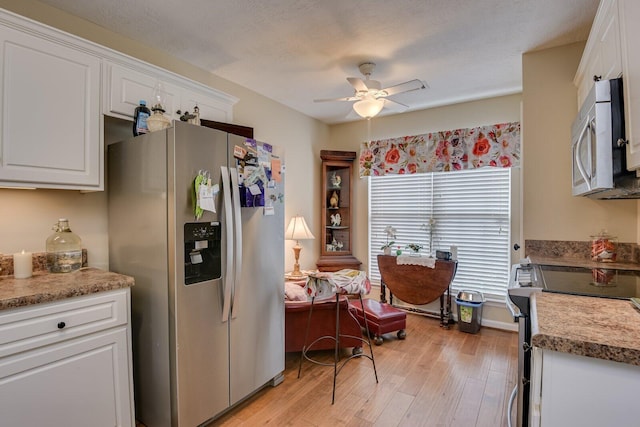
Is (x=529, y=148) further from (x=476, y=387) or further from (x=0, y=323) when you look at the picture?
Answer: (x=0, y=323)

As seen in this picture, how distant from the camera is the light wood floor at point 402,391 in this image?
1.95 meters

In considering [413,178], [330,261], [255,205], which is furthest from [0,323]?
[413,178]

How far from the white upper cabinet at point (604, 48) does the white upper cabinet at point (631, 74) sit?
0.06 m

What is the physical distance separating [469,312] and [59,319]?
3.33 meters

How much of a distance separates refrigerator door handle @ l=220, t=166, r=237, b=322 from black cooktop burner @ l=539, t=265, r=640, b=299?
1556 millimetres

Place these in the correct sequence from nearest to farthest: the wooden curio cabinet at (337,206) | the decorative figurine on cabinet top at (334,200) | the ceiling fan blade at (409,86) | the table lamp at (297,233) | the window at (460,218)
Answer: the ceiling fan blade at (409,86), the window at (460,218), the table lamp at (297,233), the wooden curio cabinet at (337,206), the decorative figurine on cabinet top at (334,200)

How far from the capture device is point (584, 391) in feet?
2.65

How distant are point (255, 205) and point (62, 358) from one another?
1201mm

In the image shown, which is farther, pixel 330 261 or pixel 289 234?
pixel 330 261

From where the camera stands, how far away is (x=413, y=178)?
3.97 meters

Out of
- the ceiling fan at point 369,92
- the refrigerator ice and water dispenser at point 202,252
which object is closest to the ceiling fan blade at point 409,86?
the ceiling fan at point 369,92

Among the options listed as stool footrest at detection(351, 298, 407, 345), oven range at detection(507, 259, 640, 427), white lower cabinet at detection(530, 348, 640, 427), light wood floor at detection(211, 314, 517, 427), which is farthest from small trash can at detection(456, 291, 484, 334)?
white lower cabinet at detection(530, 348, 640, 427)

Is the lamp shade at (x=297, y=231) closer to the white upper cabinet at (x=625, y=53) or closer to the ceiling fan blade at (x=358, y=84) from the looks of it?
the ceiling fan blade at (x=358, y=84)

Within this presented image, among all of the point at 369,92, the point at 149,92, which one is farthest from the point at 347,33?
the point at 149,92
